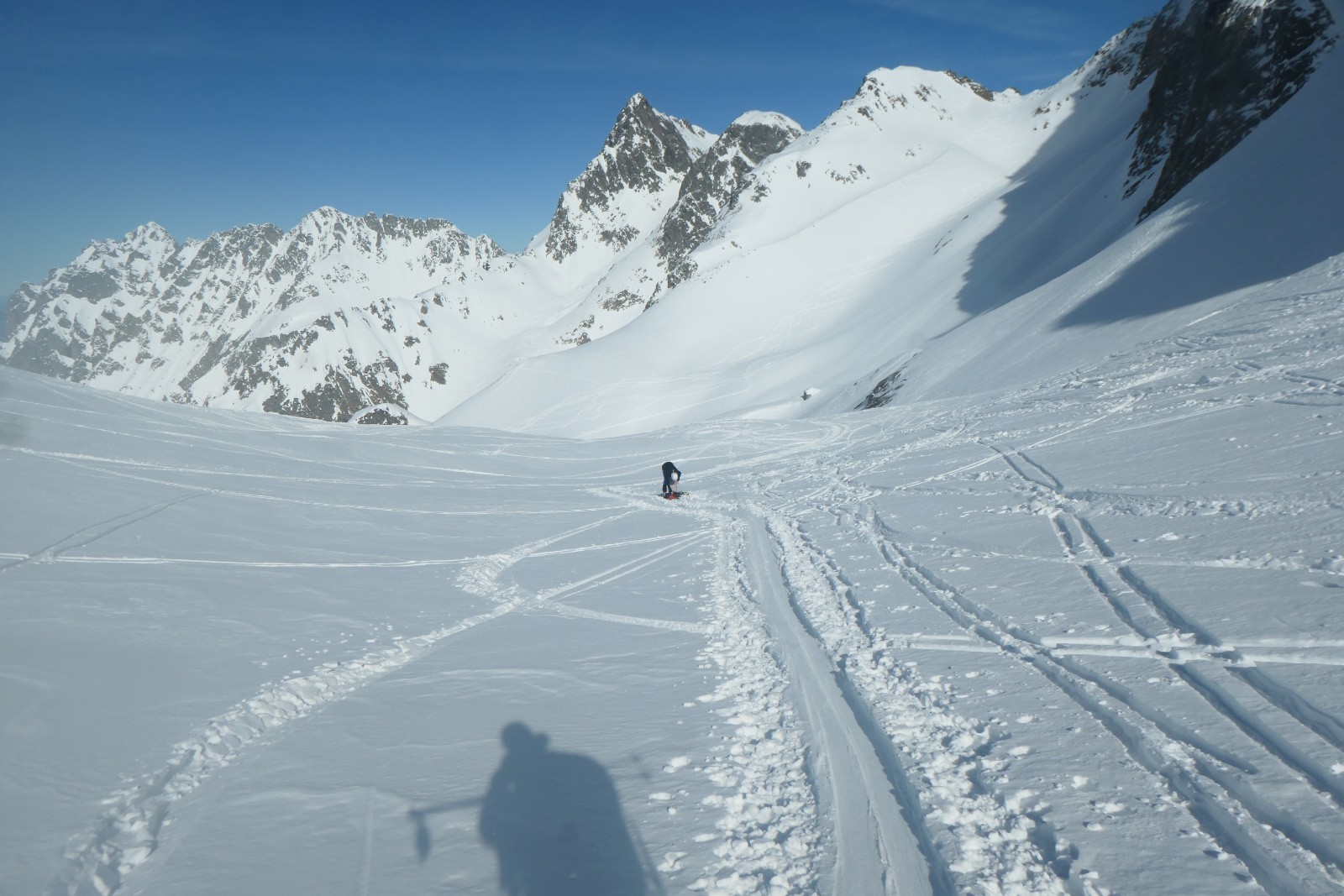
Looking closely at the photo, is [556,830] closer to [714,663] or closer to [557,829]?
[557,829]

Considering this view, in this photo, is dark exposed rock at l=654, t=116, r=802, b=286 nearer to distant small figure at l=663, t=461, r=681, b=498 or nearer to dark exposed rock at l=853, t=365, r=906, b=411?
dark exposed rock at l=853, t=365, r=906, b=411

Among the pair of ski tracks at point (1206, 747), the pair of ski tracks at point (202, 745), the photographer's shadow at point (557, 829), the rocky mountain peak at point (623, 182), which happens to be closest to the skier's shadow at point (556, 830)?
the photographer's shadow at point (557, 829)

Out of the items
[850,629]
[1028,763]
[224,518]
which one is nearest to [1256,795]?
[1028,763]

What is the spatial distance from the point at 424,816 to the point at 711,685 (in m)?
2.55

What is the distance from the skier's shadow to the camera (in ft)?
11.9

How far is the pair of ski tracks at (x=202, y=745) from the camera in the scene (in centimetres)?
372

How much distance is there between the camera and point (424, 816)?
4152 millimetres

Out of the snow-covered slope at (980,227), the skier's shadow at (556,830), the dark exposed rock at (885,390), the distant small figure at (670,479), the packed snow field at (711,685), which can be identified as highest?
the snow-covered slope at (980,227)

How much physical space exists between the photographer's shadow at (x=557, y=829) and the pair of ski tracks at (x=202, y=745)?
6.32ft

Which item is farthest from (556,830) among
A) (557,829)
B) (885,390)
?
(885,390)

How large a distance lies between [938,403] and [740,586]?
1640cm

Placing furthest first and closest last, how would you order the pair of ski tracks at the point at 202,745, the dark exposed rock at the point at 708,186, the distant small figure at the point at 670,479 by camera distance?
the dark exposed rock at the point at 708,186 < the distant small figure at the point at 670,479 < the pair of ski tracks at the point at 202,745

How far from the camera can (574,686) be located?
5980mm

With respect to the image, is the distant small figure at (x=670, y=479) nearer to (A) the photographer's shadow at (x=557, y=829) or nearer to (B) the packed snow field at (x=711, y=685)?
(B) the packed snow field at (x=711, y=685)
